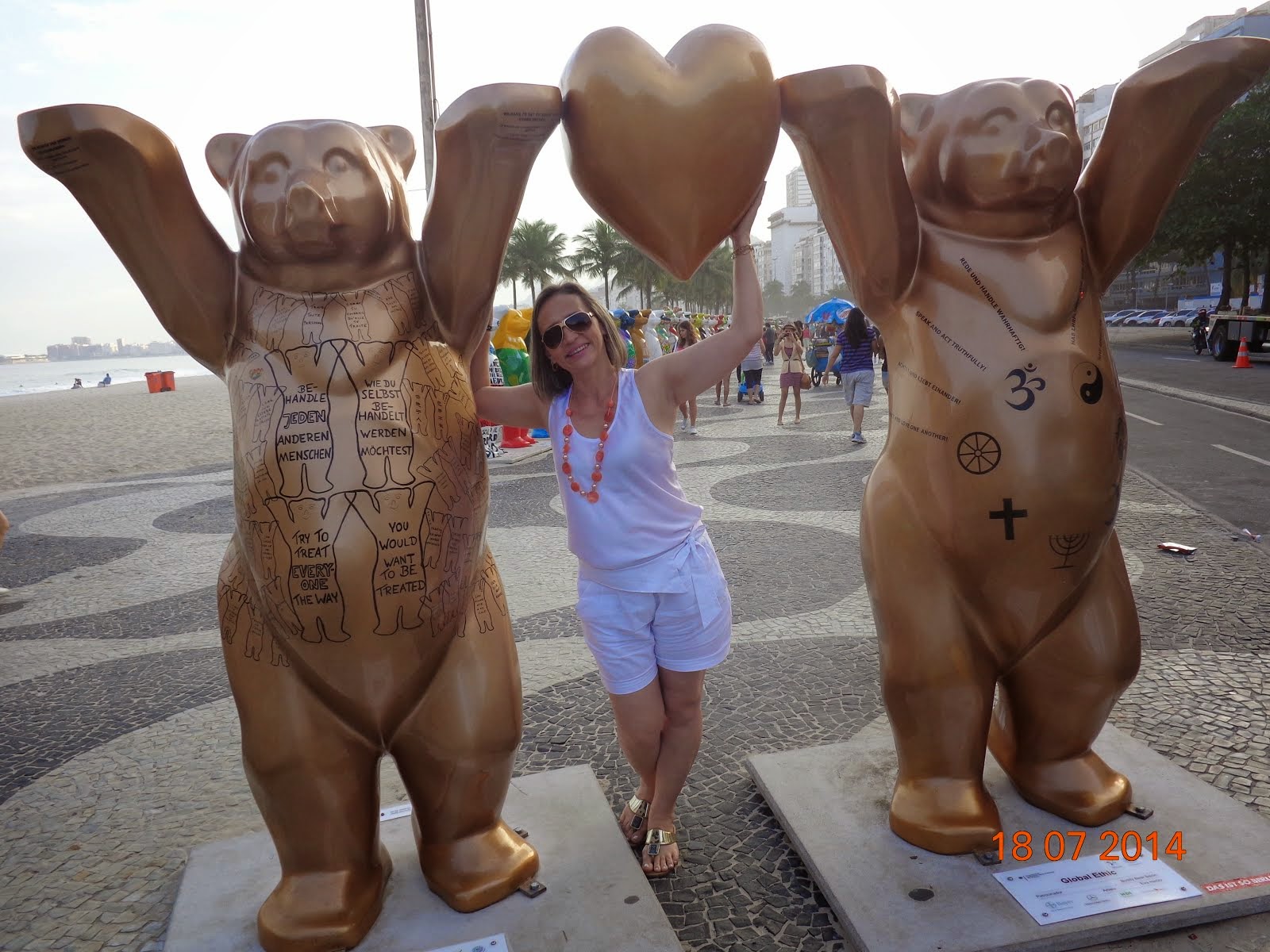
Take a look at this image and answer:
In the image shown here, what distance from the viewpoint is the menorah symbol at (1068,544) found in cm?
220

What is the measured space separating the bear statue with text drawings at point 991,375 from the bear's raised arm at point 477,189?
66cm

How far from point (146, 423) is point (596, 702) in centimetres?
1670

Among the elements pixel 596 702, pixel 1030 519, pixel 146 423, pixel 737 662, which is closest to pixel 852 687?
pixel 737 662

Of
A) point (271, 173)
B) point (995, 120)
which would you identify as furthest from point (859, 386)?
point (271, 173)

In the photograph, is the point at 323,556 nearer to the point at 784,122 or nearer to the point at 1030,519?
the point at 784,122

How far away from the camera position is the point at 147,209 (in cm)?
203

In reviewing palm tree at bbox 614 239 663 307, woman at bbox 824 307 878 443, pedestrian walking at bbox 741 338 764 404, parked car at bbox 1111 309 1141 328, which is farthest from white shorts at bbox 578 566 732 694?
parked car at bbox 1111 309 1141 328

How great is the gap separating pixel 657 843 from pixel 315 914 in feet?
3.15

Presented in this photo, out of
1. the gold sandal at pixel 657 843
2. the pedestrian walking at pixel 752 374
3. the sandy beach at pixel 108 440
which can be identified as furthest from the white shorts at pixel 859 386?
the sandy beach at pixel 108 440

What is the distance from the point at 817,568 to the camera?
5.22 meters

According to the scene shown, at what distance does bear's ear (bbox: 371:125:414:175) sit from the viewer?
7.71 ft

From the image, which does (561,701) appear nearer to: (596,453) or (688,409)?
(596,453)

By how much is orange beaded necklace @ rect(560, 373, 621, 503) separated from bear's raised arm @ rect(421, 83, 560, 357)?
369mm

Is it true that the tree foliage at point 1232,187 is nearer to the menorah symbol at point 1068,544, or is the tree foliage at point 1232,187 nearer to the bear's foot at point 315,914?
the menorah symbol at point 1068,544
